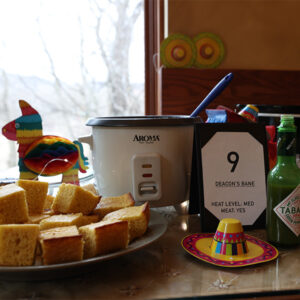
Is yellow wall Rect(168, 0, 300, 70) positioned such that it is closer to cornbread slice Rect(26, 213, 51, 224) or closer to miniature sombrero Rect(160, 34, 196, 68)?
miniature sombrero Rect(160, 34, 196, 68)

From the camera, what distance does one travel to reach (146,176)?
2.67 feet

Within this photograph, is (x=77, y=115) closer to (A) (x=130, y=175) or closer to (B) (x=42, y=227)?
(A) (x=130, y=175)

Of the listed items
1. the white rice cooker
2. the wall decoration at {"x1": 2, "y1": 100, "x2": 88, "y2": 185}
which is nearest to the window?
the wall decoration at {"x1": 2, "y1": 100, "x2": 88, "y2": 185}

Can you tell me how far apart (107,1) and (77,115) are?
78 cm

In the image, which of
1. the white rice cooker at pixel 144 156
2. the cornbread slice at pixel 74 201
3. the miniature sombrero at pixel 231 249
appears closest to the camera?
the miniature sombrero at pixel 231 249

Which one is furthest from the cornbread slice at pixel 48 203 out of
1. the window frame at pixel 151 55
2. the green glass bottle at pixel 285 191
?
the window frame at pixel 151 55

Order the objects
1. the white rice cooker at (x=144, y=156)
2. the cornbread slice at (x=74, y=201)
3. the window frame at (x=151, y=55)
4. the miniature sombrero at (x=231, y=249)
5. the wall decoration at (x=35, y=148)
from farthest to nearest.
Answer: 1. the window frame at (x=151, y=55)
2. the wall decoration at (x=35, y=148)
3. the white rice cooker at (x=144, y=156)
4. the cornbread slice at (x=74, y=201)
5. the miniature sombrero at (x=231, y=249)

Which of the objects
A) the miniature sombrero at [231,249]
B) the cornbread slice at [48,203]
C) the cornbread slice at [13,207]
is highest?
the cornbread slice at [13,207]

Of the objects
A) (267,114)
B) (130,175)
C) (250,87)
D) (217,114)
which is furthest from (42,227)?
(250,87)

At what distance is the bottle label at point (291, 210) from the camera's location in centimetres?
64

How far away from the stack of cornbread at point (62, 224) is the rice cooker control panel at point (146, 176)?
7 cm

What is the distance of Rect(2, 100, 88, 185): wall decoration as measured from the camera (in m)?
0.96

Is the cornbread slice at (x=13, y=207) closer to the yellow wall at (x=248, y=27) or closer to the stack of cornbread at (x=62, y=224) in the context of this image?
the stack of cornbread at (x=62, y=224)

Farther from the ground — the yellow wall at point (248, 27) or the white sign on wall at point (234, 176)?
the yellow wall at point (248, 27)
